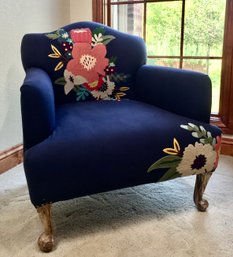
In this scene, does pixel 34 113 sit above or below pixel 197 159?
above

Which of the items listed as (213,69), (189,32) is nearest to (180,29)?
(189,32)

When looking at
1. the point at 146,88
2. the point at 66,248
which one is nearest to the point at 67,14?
the point at 146,88

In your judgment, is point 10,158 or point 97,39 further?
point 10,158

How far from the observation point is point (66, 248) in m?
1.05

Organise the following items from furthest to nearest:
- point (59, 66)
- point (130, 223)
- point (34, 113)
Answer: point (59, 66) → point (130, 223) → point (34, 113)

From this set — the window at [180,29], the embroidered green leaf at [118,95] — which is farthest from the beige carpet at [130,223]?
the window at [180,29]

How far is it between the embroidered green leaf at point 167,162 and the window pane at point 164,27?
3.57ft

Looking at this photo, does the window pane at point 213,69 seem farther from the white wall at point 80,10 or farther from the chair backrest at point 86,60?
the white wall at point 80,10

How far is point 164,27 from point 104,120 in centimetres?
113

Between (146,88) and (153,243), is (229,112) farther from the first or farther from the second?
(153,243)

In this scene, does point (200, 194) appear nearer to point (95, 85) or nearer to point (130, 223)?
point (130, 223)

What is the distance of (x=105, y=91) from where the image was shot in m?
1.49

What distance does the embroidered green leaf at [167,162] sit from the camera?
106cm

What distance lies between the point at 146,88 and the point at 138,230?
0.62 metres
